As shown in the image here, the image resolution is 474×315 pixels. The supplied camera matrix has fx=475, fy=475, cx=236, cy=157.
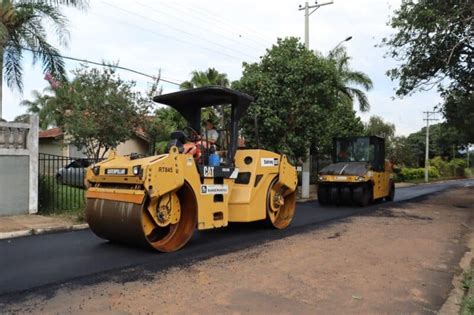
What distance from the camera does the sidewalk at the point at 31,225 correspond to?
9250mm

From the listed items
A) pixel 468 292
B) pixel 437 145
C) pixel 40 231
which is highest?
pixel 437 145

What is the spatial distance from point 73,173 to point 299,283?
11.3 meters

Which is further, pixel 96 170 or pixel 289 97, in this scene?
pixel 289 97

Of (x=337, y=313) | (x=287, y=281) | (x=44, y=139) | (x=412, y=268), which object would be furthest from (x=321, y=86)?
(x=44, y=139)

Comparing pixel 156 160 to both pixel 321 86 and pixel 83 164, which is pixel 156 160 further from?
pixel 321 86

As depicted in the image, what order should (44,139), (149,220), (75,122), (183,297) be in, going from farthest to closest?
(44,139) → (75,122) → (149,220) → (183,297)

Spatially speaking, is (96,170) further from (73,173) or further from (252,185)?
(73,173)

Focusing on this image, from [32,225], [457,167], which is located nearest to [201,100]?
[32,225]

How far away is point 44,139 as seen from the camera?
1167 inches

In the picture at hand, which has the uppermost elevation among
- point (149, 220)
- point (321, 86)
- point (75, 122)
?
point (321, 86)

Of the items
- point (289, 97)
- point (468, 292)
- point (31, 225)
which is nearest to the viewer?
point (468, 292)

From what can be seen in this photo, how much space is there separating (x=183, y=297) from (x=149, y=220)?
7.70 feet

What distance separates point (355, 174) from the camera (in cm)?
1555

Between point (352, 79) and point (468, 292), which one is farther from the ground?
point (352, 79)
